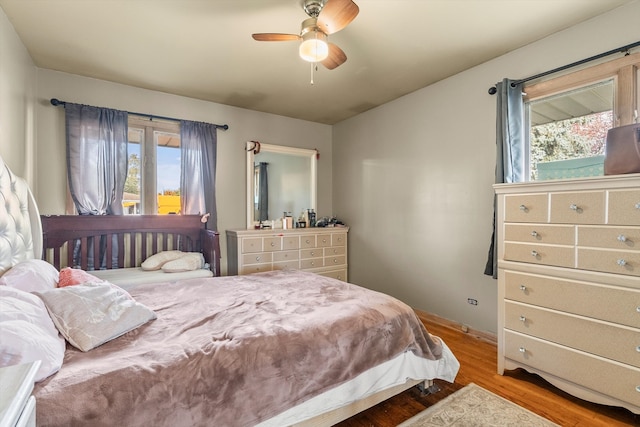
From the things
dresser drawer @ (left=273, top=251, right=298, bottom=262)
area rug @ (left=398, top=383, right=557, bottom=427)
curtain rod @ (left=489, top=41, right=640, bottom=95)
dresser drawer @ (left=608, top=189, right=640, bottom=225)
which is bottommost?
area rug @ (left=398, top=383, right=557, bottom=427)

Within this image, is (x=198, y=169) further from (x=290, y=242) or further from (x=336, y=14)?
(x=336, y=14)

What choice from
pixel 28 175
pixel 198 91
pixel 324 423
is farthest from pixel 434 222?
pixel 28 175

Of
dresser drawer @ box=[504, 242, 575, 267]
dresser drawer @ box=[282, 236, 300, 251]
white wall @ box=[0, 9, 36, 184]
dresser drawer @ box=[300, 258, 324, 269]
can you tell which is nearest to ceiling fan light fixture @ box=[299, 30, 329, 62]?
dresser drawer @ box=[504, 242, 575, 267]

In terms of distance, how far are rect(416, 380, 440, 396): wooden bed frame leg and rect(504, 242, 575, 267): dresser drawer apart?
104 centimetres

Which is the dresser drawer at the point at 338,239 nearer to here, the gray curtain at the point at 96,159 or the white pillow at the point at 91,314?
the gray curtain at the point at 96,159

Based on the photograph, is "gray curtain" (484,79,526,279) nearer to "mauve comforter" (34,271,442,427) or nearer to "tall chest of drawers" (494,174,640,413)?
"tall chest of drawers" (494,174,640,413)

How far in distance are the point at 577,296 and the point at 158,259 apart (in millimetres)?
3559

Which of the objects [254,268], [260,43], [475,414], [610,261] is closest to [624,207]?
[610,261]

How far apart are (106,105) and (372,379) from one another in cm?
364

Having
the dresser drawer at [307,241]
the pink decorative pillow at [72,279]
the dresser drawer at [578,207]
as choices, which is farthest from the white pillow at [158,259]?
the dresser drawer at [578,207]

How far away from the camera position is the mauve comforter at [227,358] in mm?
1021

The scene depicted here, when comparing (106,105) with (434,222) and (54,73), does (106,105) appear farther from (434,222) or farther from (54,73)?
(434,222)

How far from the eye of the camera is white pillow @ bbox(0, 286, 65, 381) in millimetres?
951

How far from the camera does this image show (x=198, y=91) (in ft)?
11.4
